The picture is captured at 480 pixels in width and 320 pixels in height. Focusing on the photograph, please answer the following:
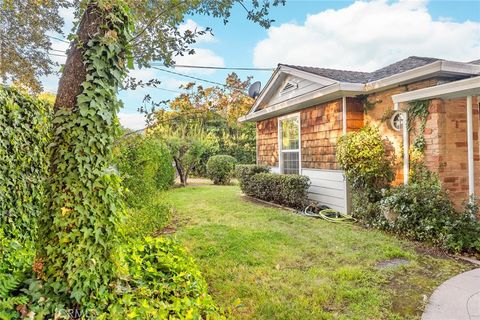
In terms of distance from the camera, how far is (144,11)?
333cm

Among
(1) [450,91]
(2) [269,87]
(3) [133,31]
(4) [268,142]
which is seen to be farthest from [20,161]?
(4) [268,142]

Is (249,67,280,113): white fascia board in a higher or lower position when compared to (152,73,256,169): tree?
higher

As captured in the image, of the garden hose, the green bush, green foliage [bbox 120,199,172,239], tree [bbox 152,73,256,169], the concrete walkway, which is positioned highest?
tree [bbox 152,73,256,169]

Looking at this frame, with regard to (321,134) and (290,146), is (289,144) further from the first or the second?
(321,134)

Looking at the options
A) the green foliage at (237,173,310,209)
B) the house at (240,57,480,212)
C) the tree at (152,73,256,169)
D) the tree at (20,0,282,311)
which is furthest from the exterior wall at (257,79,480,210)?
the tree at (20,0,282,311)

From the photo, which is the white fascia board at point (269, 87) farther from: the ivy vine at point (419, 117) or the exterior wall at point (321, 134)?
the ivy vine at point (419, 117)

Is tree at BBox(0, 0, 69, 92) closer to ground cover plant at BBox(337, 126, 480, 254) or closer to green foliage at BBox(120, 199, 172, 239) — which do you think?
green foliage at BBox(120, 199, 172, 239)

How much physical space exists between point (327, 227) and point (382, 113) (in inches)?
116

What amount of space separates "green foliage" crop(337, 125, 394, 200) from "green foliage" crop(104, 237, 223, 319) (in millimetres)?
4782

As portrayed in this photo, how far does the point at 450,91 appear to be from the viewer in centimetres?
486

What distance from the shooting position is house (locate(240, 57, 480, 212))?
5.42 metres

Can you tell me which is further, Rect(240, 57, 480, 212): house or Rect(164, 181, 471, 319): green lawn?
Rect(240, 57, 480, 212): house

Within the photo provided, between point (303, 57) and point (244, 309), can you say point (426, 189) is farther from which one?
point (303, 57)

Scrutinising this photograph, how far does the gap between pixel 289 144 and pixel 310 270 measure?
666 centimetres
